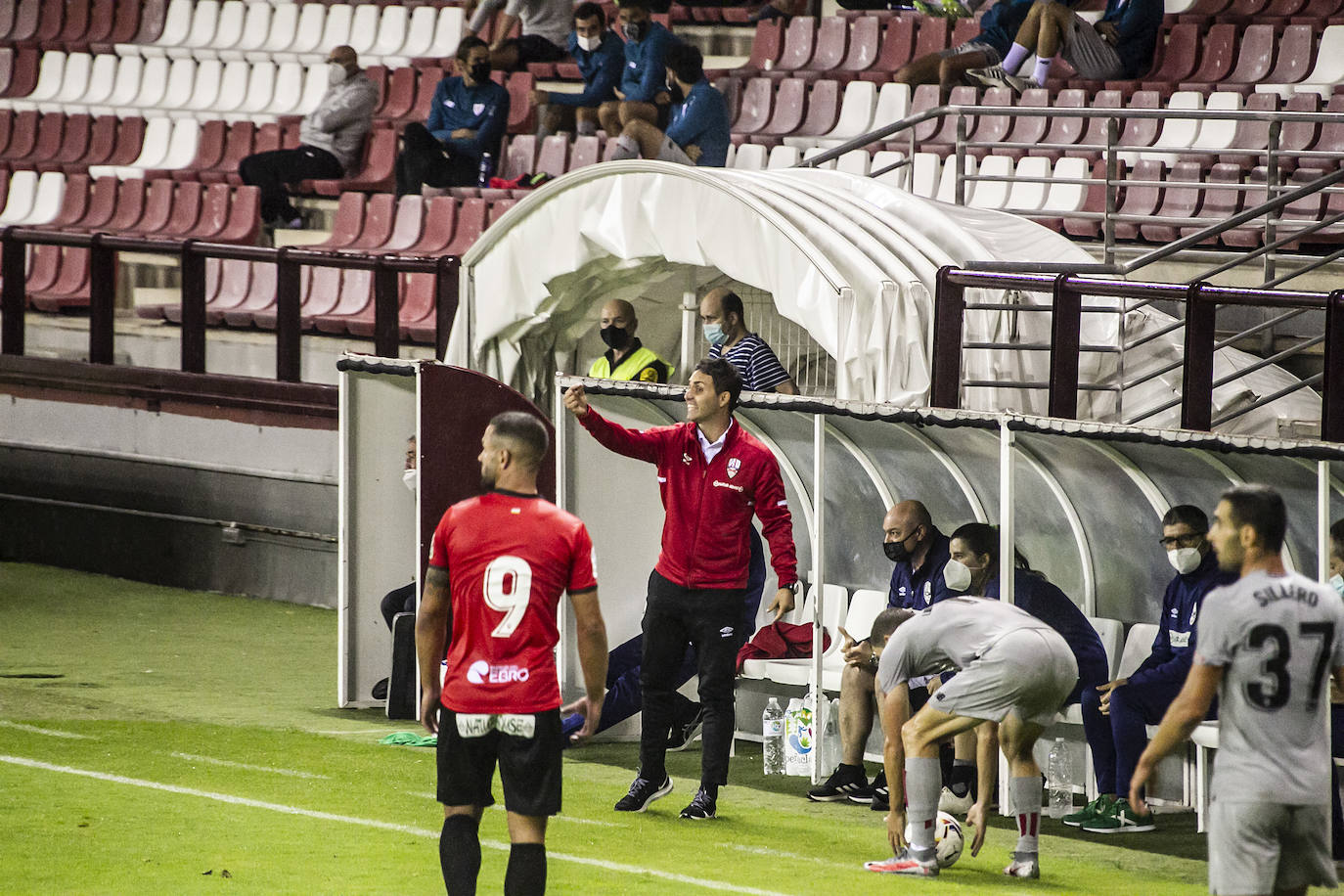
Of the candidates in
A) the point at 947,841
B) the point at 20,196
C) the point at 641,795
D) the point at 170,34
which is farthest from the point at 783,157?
the point at 947,841

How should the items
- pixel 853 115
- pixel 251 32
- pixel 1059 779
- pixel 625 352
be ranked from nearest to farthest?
pixel 1059 779
pixel 625 352
pixel 853 115
pixel 251 32

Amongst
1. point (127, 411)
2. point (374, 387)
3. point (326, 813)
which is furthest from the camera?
point (127, 411)

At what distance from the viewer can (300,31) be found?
23266 mm

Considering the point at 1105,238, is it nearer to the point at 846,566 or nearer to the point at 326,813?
the point at 846,566

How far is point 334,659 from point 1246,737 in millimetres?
7922

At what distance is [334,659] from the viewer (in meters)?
12.8

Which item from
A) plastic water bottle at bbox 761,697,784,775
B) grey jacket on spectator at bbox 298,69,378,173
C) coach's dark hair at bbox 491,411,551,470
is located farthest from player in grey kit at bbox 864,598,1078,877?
grey jacket on spectator at bbox 298,69,378,173

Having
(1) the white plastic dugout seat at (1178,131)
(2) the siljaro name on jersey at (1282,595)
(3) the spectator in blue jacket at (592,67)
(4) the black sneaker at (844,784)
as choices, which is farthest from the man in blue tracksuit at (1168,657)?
(3) the spectator in blue jacket at (592,67)

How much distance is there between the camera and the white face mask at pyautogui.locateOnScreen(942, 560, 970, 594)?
8.89 meters

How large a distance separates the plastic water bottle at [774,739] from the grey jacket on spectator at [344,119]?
11.2 m

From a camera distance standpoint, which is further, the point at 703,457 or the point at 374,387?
the point at 374,387

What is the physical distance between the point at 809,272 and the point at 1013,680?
365 cm

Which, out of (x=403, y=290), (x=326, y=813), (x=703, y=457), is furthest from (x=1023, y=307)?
(x=403, y=290)

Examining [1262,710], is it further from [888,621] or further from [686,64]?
[686,64]
